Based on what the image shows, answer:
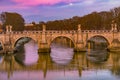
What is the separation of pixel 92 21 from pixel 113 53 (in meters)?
17.6

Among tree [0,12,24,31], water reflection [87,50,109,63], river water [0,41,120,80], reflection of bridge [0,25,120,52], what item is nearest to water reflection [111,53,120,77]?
river water [0,41,120,80]

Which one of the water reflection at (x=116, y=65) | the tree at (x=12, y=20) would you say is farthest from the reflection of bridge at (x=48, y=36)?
the tree at (x=12, y=20)

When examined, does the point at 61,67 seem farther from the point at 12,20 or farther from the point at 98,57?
the point at 12,20

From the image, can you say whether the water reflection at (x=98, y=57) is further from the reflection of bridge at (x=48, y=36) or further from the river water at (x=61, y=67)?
→ the reflection of bridge at (x=48, y=36)

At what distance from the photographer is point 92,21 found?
57.4m

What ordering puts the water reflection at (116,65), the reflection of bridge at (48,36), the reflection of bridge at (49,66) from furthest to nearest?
1. the reflection of bridge at (48,36)
2. the reflection of bridge at (49,66)
3. the water reflection at (116,65)

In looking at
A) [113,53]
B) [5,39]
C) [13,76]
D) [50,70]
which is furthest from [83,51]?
[13,76]

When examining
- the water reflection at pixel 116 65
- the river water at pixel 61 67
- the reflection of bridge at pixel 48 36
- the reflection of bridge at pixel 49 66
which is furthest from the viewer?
the reflection of bridge at pixel 48 36

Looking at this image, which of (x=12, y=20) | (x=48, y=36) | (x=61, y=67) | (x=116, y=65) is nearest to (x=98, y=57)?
(x=116, y=65)

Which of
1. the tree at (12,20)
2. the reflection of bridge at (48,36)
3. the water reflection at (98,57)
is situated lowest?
the water reflection at (98,57)

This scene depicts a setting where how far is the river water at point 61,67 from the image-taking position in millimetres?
26922

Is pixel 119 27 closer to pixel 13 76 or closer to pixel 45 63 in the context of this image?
pixel 45 63

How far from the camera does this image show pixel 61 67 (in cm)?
3155

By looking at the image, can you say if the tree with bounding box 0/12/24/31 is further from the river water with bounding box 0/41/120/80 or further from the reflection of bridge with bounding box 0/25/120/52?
the river water with bounding box 0/41/120/80
